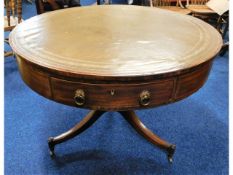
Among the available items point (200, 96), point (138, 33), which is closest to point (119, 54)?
point (138, 33)

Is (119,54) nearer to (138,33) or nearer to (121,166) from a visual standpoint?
(138,33)

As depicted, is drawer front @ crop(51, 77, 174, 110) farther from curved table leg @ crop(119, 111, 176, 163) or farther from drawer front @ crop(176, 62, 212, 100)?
curved table leg @ crop(119, 111, 176, 163)

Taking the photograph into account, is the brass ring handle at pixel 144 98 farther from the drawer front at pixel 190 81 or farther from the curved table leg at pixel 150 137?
the curved table leg at pixel 150 137

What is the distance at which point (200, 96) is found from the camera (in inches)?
89.0

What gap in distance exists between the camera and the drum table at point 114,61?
874 mm

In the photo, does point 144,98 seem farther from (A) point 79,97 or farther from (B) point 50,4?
(B) point 50,4

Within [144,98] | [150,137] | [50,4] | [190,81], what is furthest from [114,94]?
[50,4]

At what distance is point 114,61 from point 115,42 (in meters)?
0.21

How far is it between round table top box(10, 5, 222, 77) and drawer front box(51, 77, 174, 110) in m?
0.05

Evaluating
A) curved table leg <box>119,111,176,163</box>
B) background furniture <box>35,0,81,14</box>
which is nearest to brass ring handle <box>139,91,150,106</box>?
curved table leg <box>119,111,176,163</box>

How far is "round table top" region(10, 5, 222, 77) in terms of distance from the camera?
2.95ft

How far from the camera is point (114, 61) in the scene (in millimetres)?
934

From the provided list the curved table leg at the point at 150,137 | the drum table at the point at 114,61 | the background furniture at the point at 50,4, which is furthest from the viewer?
the background furniture at the point at 50,4

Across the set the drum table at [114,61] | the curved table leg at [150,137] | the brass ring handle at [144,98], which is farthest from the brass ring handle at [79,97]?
the curved table leg at [150,137]
